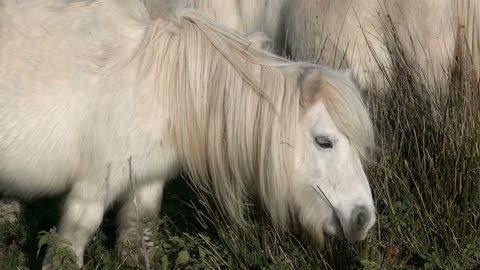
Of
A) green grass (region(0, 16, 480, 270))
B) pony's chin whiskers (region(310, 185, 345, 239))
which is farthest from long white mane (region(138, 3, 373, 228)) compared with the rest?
green grass (region(0, 16, 480, 270))

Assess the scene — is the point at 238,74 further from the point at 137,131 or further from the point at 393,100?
the point at 393,100

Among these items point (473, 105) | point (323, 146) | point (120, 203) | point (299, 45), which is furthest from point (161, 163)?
point (473, 105)

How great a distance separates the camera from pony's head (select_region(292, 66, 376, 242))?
3266 mm

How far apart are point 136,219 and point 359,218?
1.12 metres

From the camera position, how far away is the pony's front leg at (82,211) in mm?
3420

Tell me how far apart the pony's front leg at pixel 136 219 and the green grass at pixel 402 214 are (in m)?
0.05

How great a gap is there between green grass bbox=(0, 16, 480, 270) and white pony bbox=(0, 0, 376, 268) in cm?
26

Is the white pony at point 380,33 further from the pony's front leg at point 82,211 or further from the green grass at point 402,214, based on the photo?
the pony's front leg at point 82,211

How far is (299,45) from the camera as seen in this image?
429 centimetres

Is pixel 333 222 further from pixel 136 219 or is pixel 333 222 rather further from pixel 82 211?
pixel 82 211

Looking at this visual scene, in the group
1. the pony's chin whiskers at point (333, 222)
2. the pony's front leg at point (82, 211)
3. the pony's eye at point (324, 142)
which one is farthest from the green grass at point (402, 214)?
the pony's eye at point (324, 142)

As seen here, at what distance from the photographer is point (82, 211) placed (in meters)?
3.43

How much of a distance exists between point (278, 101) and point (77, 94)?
88 cm

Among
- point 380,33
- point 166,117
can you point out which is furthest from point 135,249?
point 380,33
